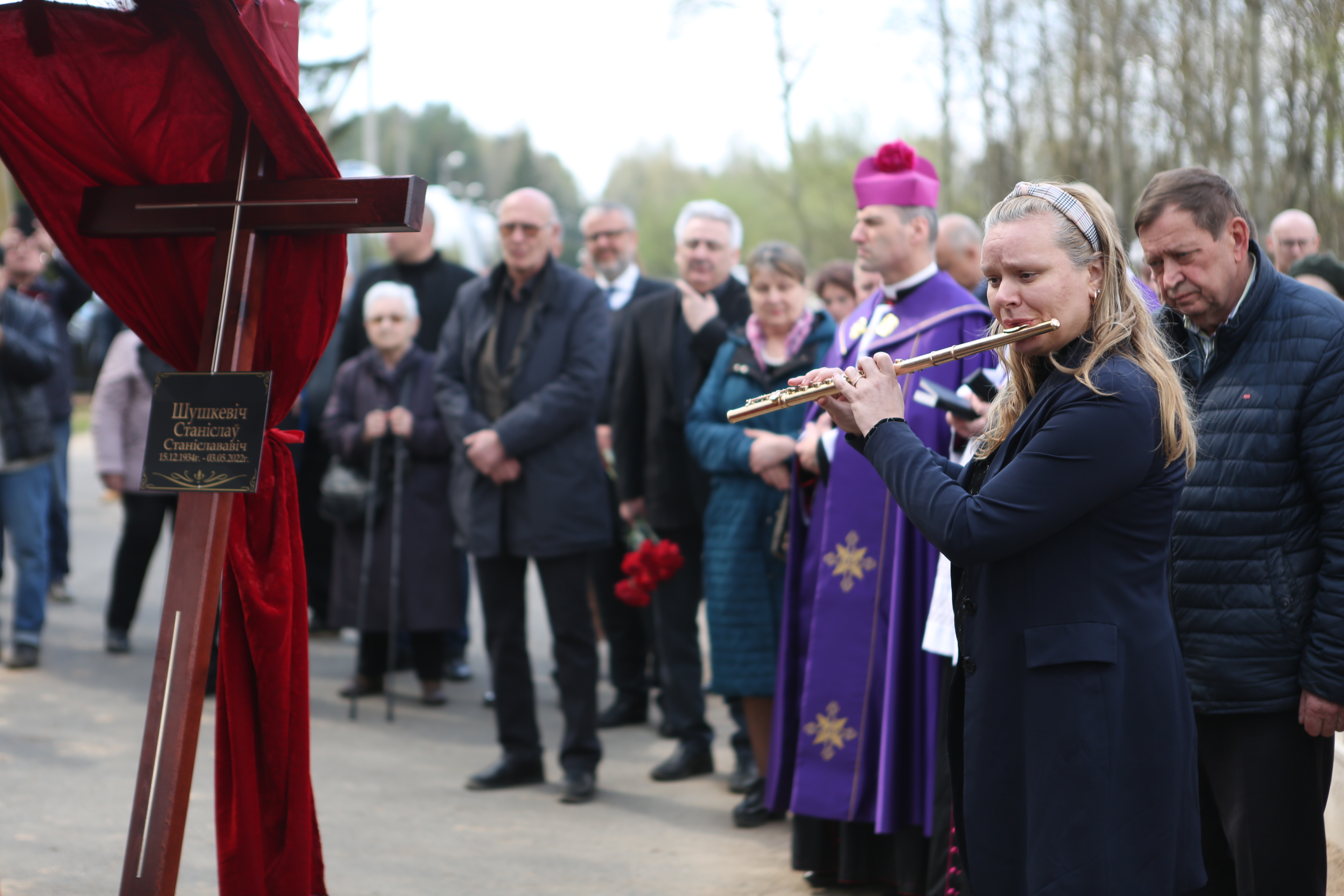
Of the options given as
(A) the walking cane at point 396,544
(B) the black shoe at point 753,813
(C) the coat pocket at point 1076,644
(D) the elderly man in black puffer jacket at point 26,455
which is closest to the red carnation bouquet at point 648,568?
(B) the black shoe at point 753,813

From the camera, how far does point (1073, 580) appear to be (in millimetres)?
2406

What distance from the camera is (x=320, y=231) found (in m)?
3.12

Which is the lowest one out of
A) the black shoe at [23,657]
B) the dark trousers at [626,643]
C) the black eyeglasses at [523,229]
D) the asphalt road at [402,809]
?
the asphalt road at [402,809]

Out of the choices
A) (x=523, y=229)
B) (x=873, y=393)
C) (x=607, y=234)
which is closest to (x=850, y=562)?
(x=873, y=393)

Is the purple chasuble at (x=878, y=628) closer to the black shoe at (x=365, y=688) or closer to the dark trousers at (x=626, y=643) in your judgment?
the dark trousers at (x=626, y=643)

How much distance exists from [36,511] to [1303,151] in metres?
9.51

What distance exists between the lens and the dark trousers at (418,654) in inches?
272

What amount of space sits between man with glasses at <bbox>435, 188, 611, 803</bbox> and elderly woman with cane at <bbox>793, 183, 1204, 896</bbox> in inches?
115

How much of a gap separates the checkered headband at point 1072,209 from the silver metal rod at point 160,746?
2.17 m

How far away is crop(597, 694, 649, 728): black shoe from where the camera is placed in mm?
6594

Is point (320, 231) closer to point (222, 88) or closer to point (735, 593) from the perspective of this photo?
point (222, 88)

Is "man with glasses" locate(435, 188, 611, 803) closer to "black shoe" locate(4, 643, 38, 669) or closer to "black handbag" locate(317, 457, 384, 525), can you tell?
"black handbag" locate(317, 457, 384, 525)

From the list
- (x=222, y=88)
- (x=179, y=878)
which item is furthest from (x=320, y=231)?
(x=179, y=878)

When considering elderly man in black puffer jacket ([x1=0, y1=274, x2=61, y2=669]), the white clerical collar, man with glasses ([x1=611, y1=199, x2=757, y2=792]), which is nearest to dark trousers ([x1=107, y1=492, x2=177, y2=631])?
elderly man in black puffer jacket ([x1=0, y1=274, x2=61, y2=669])
